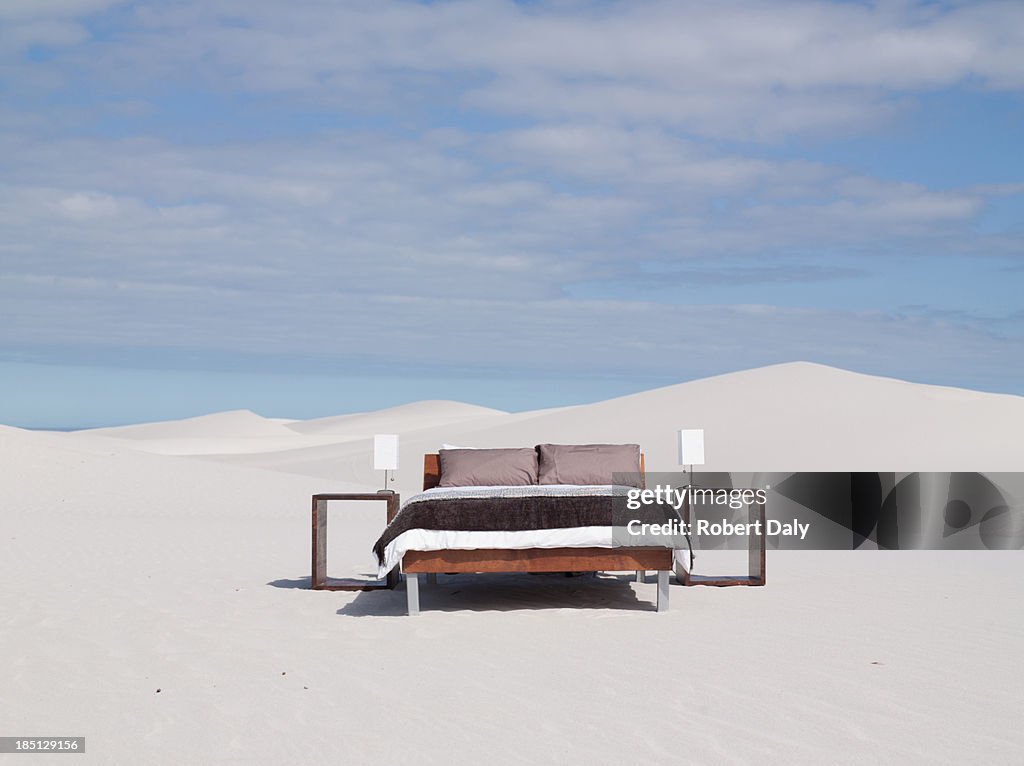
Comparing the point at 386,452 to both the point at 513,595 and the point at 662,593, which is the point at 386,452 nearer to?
the point at 513,595

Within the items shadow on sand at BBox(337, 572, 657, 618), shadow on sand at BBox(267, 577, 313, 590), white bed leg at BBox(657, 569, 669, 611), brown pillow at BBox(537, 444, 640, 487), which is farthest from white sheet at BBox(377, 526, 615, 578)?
brown pillow at BBox(537, 444, 640, 487)

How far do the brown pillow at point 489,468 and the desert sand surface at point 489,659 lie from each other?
0.90 meters

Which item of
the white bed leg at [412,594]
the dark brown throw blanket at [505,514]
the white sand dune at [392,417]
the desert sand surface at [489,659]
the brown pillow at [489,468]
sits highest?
the white sand dune at [392,417]

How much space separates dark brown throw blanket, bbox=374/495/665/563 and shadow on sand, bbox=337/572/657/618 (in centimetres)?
71

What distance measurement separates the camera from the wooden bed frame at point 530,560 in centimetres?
786

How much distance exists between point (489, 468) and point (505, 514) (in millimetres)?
2312

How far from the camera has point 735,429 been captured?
28.9m

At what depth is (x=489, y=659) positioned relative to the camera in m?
6.31

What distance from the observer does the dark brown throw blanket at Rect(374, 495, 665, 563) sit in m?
7.91

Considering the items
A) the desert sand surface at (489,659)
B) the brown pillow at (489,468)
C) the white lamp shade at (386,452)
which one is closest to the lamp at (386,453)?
the white lamp shade at (386,452)

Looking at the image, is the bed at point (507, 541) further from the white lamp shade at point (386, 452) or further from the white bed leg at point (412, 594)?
the white lamp shade at point (386, 452)

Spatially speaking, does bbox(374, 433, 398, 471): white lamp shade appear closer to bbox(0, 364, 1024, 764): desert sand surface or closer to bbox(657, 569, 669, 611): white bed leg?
bbox(0, 364, 1024, 764): desert sand surface

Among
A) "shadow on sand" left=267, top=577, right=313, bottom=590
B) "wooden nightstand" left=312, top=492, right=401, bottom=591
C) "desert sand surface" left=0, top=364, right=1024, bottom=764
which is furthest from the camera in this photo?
"shadow on sand" left=267, top=577, right=313, bottom=590

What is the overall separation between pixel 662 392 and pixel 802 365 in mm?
4749
